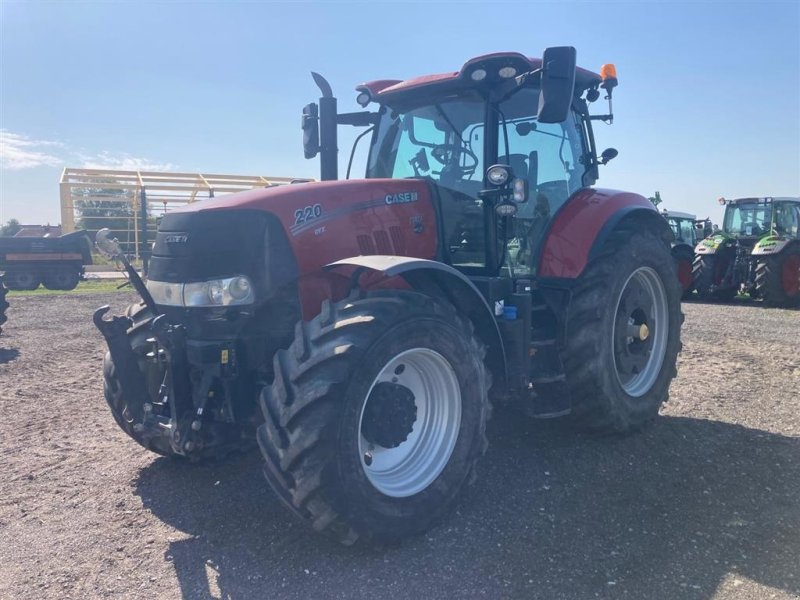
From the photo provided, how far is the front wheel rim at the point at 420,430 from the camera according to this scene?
11.4 ft

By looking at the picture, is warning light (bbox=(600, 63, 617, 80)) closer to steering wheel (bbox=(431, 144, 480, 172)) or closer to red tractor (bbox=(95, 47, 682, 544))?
red tractor (bbox=(95, 47, 682, 544))

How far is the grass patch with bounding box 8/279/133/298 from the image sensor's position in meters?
18.2

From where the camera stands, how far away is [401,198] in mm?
4258

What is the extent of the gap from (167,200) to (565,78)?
21.4m


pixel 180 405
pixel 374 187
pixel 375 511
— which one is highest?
pixel 374 187

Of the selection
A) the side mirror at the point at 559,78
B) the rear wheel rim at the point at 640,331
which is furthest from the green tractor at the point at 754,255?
the side mirror at the point at 559,78

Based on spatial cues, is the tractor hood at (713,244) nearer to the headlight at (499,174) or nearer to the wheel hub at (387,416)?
the headlight at (499,174)

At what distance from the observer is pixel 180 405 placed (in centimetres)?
350

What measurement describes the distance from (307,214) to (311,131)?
5.11 feet

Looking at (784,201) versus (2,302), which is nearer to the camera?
(2,302)

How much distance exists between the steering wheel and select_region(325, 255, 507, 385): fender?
3.16ft

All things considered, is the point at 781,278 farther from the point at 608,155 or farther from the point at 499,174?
the point at 499,174

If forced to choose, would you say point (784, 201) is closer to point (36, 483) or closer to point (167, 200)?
point (36, 483)

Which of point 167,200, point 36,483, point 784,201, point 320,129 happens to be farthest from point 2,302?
point 784,201
